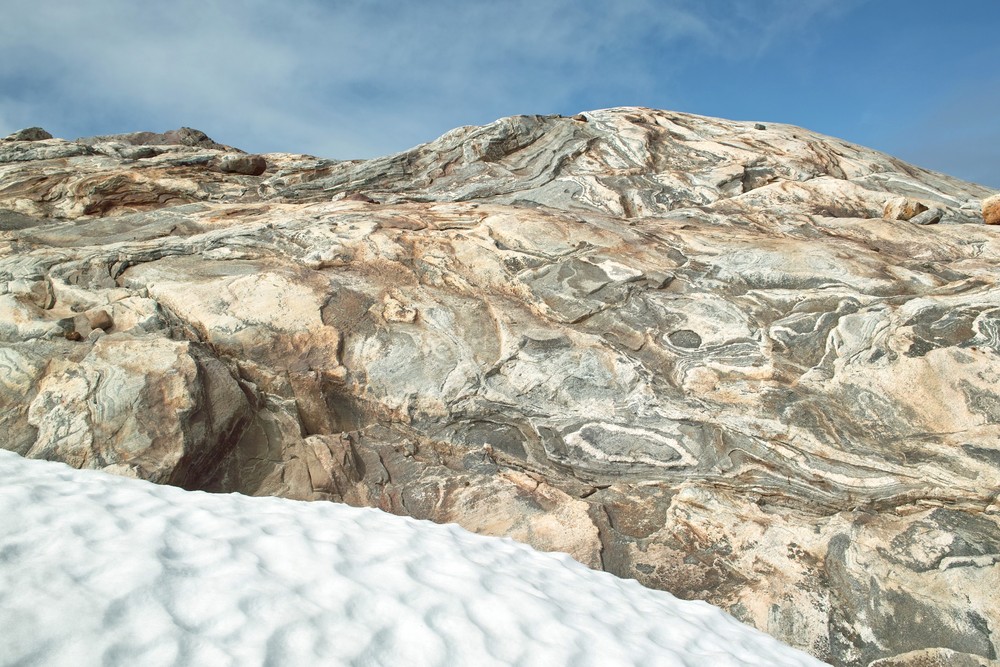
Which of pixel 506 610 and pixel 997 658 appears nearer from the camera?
pixel 506 610

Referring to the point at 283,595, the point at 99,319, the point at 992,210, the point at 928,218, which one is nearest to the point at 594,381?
the point at 283,595

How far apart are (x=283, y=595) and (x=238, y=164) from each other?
11.2 meters

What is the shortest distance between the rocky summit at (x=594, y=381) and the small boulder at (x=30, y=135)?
21.6 ft

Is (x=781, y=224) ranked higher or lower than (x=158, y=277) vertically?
higher

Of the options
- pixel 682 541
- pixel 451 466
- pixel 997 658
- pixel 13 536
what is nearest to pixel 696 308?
pixel 682 541

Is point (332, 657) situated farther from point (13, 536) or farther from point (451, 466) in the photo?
point (451, 466)

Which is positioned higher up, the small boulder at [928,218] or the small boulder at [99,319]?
the small boulder at [928,218]

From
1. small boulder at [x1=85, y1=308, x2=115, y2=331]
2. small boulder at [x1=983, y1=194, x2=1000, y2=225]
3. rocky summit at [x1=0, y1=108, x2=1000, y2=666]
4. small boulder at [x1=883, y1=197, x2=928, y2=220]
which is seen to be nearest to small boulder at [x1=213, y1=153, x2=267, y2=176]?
rocky summit at [x1=0, y1=108, x2=1000, y2=666]

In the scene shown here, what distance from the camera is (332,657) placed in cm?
248

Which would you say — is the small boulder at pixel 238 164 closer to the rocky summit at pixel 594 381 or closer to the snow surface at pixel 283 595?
the rocky summit at pixel 594 381

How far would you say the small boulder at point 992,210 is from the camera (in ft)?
28.1

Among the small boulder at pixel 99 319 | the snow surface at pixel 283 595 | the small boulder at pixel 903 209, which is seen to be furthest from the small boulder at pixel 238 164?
the small boulder at pixel 903 209

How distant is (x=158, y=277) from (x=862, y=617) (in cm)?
750

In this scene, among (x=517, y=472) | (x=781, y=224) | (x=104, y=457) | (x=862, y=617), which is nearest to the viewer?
(x=862, y=617)
